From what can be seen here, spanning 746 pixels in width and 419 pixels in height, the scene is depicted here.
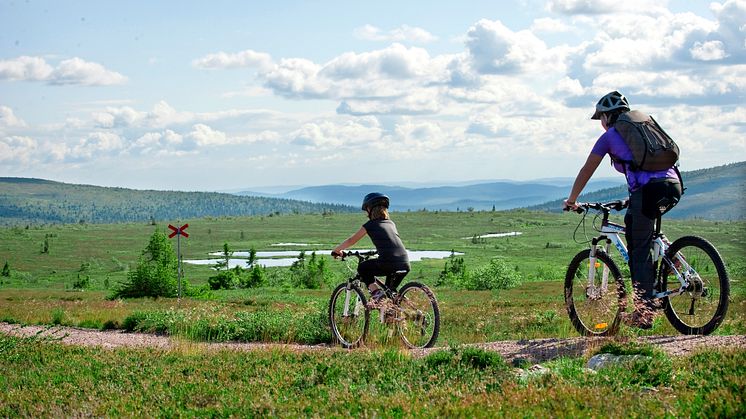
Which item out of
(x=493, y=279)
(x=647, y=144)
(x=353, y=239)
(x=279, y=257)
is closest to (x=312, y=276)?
(x=493, y=279)

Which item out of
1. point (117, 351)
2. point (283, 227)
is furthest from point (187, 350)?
point (283, 227)

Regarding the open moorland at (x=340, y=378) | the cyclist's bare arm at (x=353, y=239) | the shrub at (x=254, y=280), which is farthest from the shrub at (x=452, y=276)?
the cyclist's bare arm at (x=353, y=239)

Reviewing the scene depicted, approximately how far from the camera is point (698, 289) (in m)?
9.70

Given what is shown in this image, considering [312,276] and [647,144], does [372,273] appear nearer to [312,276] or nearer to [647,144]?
[647,144]

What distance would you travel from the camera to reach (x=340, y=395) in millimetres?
7422

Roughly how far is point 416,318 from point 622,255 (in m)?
3.11

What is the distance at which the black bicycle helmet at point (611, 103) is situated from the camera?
10000 mm

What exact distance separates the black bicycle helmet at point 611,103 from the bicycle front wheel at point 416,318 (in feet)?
11.7

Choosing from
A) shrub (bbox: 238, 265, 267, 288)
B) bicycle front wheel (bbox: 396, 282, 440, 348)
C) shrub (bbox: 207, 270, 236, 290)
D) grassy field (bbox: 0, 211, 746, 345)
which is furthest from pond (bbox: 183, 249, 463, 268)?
bicycle front wheel (bbox: 396, 282, 440, 348)

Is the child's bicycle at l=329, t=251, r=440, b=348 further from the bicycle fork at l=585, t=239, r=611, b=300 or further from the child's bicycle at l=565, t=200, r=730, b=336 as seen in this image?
the bicycle fork at l=585, t=239, r=611, b=300

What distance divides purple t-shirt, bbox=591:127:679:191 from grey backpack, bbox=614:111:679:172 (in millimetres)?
68

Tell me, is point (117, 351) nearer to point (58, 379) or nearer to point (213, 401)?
point (58, 379)

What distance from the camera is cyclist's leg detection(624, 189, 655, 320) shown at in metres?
9.77

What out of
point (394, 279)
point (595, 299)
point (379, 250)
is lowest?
point (595, 299)
